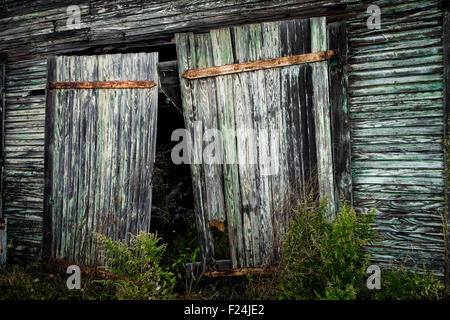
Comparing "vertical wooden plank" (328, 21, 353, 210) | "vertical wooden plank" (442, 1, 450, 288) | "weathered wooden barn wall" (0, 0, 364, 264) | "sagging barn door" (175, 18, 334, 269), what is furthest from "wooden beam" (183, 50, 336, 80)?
"vertical wooden plank" (442, 1, 450, 288)

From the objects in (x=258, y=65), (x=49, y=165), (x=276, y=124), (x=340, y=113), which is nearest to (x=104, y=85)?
(x=49, y=165)

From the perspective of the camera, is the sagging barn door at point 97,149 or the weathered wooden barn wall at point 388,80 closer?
the weathered wooden barn wall at point 388,80

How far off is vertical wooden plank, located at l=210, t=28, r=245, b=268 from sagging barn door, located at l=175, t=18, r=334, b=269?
0.4 inches

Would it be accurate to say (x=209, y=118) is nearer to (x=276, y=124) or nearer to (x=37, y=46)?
(x=276, y=124)

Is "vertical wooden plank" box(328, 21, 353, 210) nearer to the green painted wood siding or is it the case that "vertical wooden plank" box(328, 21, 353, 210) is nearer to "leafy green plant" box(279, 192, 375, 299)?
the green painted wood siding

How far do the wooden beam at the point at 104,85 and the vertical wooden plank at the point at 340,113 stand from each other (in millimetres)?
2078

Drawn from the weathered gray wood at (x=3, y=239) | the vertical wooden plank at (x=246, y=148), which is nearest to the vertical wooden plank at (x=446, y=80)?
the vertical wooden plank at (x=246, y=148)

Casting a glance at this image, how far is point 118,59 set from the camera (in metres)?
→ 3.75

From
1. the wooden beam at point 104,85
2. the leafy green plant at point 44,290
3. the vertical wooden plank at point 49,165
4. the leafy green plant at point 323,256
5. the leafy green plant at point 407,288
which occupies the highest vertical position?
the wooden beam at point 104,85

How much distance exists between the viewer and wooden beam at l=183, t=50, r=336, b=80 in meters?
3.19

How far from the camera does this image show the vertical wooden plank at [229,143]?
11.2 feet

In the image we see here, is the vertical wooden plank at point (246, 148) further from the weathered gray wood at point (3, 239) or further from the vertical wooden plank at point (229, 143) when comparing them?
the weathered gray wood at point (3, 239)
